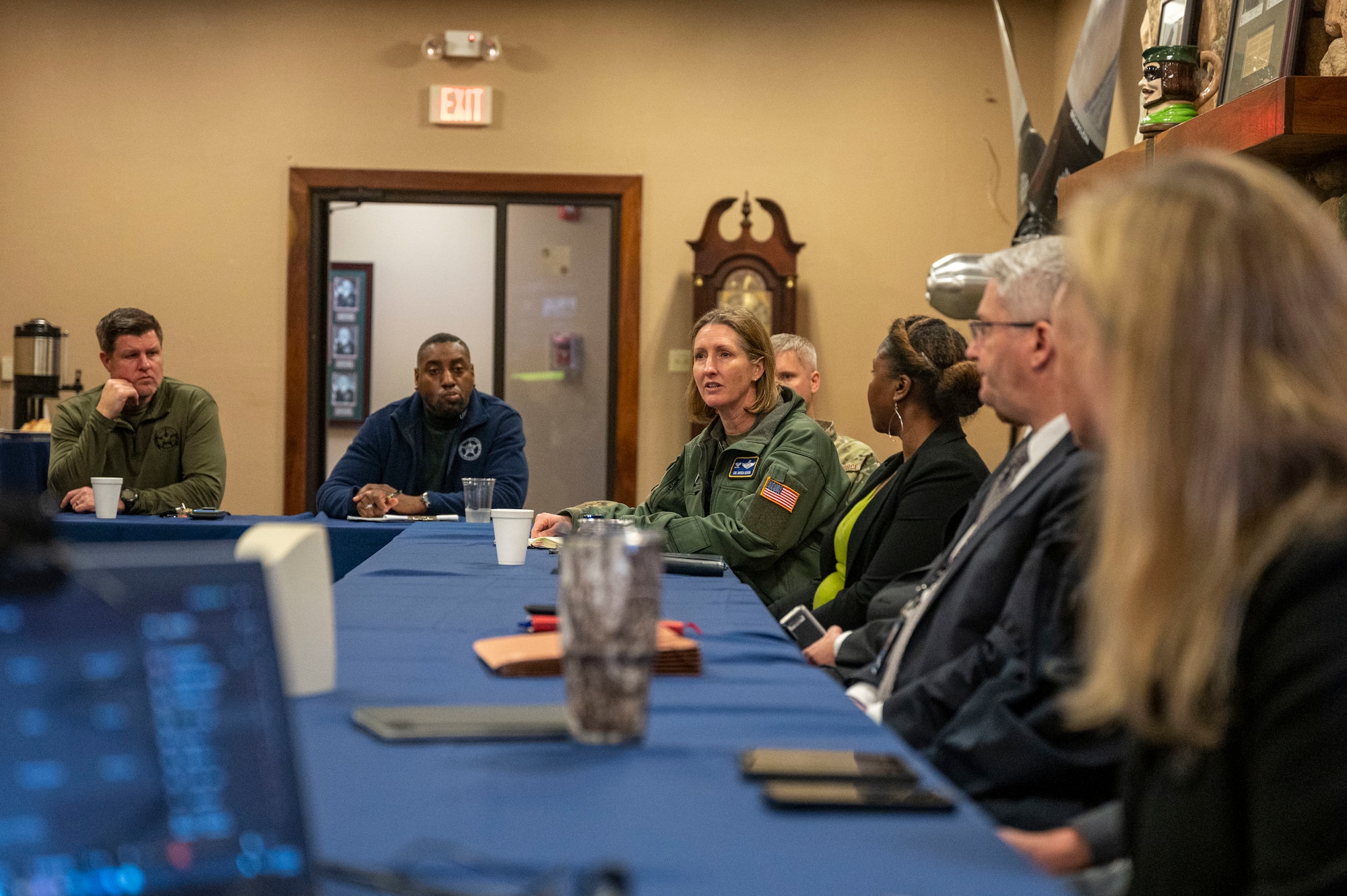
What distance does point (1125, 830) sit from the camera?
89 centimetres

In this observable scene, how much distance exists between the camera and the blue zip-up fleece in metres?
4.06

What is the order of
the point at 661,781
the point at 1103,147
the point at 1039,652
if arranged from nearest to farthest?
the point at 661,781 < the point at 1039,652 < the point at 1103,147

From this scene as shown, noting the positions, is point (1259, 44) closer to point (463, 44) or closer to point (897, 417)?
point (897, 417)

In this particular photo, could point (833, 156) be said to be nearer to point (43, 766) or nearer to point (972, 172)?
point (972, 172)

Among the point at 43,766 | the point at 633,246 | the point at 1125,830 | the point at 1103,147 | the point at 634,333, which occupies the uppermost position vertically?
the point at 1103,147

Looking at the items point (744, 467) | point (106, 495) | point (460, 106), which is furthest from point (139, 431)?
point (460, 106)

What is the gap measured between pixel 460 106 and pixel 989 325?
4.84 metres

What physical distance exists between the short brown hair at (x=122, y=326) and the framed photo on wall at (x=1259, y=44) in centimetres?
339

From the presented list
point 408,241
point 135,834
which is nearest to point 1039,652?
point 135,834

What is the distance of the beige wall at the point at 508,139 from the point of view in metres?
5.91

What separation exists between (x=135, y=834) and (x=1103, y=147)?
517 cm

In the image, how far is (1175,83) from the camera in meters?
3.39

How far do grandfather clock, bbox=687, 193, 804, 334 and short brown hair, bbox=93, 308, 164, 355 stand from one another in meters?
2.61

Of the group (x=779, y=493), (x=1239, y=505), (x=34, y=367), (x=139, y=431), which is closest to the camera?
(x=1239, y=505)
